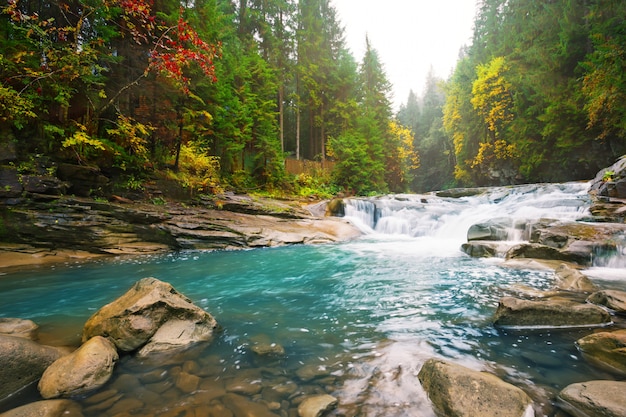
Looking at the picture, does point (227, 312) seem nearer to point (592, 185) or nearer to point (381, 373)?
point (381, 373)

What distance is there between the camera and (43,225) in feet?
25.4

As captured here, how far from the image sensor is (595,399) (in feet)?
6.27

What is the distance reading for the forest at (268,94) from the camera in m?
7.90

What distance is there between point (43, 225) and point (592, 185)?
68.4 ft

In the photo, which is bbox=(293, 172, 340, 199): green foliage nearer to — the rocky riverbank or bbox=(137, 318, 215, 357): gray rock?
the rocky riverbank

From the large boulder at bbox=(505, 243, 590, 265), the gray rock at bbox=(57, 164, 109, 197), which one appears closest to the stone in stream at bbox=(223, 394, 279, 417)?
the large boulder at bbox=(505, 243, 590, 265)

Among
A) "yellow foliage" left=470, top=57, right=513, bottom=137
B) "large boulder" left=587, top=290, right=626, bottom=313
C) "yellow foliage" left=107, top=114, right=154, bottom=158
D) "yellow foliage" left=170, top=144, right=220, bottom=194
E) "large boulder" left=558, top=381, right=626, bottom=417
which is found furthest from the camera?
"yellow foliage" left=470, top=57, right=513, bottom=137

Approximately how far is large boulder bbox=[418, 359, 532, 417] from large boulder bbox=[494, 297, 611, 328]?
163 cm

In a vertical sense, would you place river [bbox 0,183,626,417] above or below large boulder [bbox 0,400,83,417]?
below

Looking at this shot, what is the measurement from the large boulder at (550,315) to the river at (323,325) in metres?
0.17

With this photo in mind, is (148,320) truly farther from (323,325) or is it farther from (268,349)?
(323,325)

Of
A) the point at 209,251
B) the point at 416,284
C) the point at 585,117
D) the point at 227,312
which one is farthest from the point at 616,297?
the point at 585,117

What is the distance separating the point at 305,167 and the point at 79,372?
2189 centimetres

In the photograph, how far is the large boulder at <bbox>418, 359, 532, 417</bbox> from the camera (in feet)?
6.23
